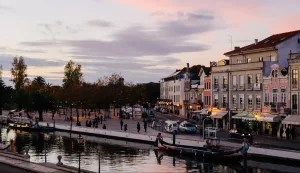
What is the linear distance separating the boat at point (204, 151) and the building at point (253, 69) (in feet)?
56.9

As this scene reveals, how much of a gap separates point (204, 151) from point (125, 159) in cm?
833

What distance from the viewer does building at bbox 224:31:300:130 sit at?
227 feet

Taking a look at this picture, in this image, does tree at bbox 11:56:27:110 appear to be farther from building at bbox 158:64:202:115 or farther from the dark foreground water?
the dark foreground water

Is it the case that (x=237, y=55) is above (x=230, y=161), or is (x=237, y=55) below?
above

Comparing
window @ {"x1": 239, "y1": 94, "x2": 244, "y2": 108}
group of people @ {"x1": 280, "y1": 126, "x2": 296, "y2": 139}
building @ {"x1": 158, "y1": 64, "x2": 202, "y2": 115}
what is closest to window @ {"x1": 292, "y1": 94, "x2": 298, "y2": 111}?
group of people @ {"x1": 280, "y1": 126, "x2": 296, "y2": 139}

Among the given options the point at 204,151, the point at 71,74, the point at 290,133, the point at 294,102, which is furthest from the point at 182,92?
the point at 204,151

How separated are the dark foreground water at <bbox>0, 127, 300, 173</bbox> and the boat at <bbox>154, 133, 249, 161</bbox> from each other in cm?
116

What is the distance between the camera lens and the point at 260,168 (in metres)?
43.0

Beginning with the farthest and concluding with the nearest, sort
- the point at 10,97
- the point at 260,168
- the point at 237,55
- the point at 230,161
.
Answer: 1. the point at 10,97
2. the point at 237,55
3. the point at 230,161
4. the point at 260,168

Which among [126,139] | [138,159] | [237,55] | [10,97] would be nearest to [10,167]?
[138,159]

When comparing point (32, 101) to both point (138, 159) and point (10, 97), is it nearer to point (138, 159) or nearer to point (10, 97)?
point (10, 97)

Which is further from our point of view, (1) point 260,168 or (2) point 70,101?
(2) point 70,101

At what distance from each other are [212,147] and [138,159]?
794 cm

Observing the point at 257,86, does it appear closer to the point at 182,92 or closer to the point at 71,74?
the point at 182,92
